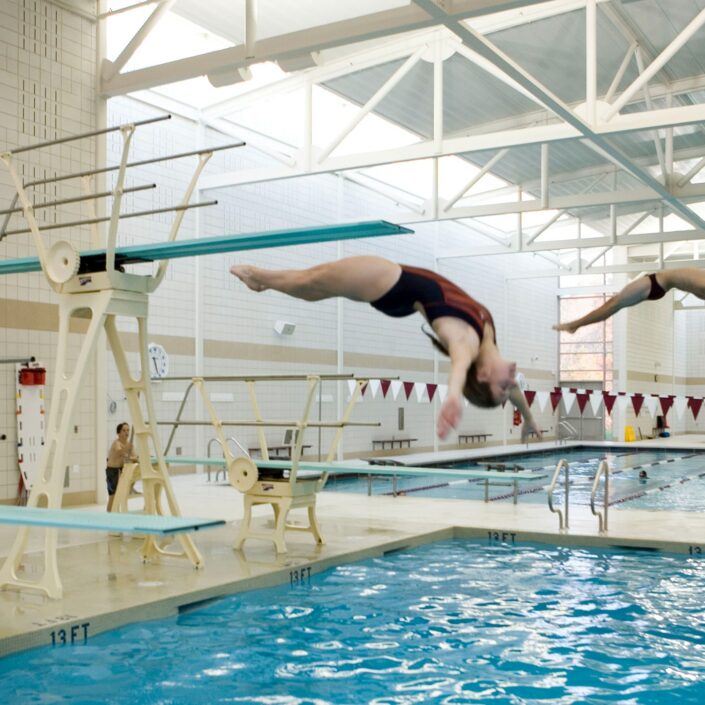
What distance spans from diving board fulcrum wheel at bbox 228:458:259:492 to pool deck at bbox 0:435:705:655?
0.69 meters

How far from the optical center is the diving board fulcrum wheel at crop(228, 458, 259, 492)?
876 cm

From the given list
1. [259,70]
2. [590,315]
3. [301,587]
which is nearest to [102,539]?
[301,587]

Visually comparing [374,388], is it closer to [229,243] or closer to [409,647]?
[409,647]

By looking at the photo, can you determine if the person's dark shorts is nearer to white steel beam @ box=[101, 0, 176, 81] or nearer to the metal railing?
white steel beam @ box=[101, 0, 176, 81]

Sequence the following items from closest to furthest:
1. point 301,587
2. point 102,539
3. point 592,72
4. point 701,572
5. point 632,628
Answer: point 632,628
point 301,587
point 701,572
point 102,539
point 592,72

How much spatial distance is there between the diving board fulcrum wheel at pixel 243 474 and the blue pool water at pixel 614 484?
2021 mm

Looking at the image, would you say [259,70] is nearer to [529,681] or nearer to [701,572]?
[701,572]

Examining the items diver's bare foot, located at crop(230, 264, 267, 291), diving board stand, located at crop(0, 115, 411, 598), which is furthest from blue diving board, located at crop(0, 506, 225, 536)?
→ diver's bare foot, located at crop(230, 264, 267, 291)

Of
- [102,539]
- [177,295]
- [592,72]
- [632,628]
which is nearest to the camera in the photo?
[632,628]

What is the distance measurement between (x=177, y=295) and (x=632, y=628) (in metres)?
11.7

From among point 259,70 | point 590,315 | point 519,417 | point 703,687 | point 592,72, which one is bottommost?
point 703,687

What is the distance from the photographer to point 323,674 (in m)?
5.61

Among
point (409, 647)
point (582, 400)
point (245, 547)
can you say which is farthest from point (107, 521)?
point (582, 400)

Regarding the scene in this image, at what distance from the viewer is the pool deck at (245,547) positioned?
21.1ft
